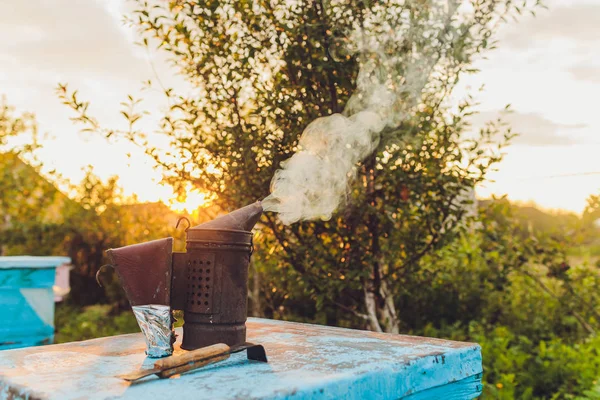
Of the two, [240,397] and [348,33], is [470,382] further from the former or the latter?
[348,33]

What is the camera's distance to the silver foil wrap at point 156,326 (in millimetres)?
1883

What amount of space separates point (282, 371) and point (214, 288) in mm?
467

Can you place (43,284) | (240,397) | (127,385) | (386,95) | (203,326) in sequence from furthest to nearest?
(43,284)
(386,95)
(203,326)
(127,385)
(240,397)

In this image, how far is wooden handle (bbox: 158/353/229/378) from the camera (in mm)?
1554

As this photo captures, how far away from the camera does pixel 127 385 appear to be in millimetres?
1472

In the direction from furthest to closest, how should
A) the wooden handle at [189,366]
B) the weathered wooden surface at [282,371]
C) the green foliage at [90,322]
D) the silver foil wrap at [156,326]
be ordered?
the green foliage at [90,322] → the silver foil wrap at [156,326] → the wooden handle at [189,366] → the weathered wooden surface at [282,371]

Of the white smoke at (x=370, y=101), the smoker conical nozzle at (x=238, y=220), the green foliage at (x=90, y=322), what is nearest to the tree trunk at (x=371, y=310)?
the white smoke at (x=370, y=101)

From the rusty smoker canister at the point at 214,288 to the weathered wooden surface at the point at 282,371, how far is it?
0.47 ft

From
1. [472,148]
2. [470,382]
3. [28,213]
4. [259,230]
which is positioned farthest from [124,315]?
[470,382]

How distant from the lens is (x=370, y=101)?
3.24 meters

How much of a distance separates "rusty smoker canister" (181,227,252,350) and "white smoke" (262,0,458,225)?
42.8 inches

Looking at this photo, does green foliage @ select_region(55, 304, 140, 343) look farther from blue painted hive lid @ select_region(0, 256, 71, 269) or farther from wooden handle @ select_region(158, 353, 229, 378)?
wooden handle @ select_region(158, 353, 229, 378)

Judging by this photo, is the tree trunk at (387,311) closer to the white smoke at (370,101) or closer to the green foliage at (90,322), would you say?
the white smoke at (370,101)

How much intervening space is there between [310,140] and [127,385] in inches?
80.7
